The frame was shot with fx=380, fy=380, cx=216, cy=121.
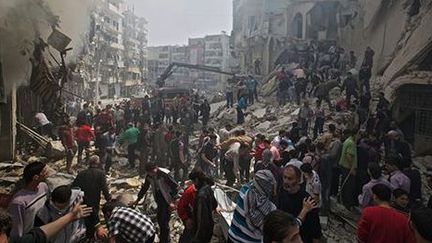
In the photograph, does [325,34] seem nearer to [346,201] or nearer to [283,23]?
[283,23]

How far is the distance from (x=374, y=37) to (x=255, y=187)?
1762 cm

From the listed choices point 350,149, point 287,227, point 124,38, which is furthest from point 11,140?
point 124,38

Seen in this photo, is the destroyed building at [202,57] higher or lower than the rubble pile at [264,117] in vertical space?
higher

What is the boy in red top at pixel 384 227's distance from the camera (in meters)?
3.06

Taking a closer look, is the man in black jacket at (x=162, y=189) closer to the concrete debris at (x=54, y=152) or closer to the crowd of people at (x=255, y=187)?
the crowd of people at (x=255, y=187)

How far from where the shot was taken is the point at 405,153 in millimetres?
7324

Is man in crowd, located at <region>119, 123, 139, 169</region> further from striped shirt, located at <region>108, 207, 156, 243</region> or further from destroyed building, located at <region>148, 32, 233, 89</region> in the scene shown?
destroyed building, located at <region>148, 32, 233, 89</region>

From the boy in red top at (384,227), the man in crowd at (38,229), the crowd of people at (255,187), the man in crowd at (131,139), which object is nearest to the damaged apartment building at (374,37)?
the crowd of people at (255,187)

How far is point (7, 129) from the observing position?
29.9 feet

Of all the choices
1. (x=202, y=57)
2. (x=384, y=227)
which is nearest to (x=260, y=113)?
(x=384, y=227)

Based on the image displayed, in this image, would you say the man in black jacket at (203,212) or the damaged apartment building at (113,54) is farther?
the damaged apartment building at (113,54)

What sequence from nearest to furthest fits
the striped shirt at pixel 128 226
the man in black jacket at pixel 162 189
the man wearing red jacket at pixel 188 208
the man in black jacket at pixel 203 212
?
1. the striped shirt at pixel 128 226
2. the man in black jacket at pixel 203 212
3. the man wearing red jacket at pixel 188 208
4. the man in black jacket at pixel 162 189

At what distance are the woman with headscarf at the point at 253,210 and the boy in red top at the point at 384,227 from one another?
78 cm

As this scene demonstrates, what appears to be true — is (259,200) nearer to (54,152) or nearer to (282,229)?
(282,229)
